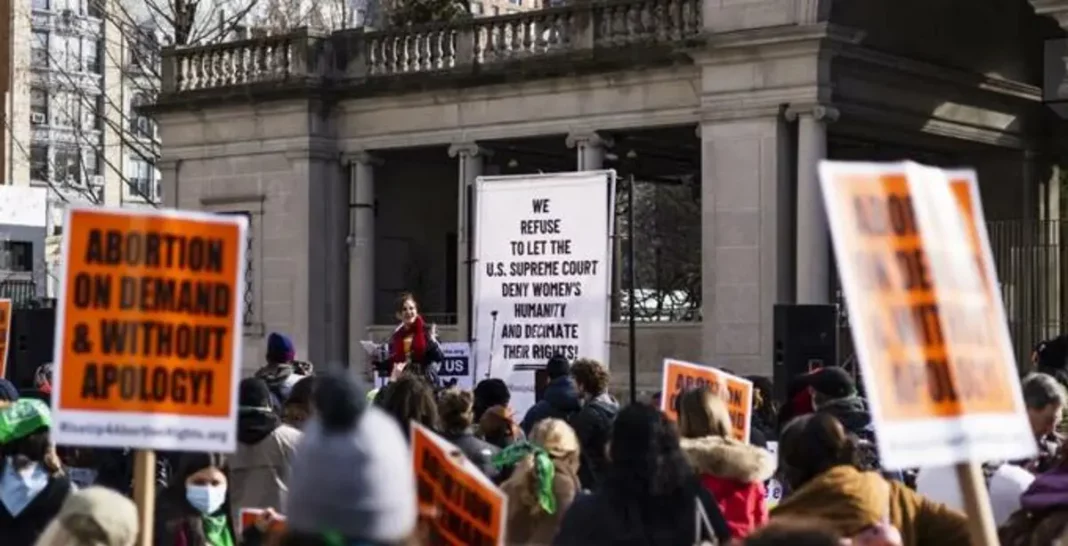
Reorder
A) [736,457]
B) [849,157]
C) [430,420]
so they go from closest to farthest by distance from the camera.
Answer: [736,457]
[430,420]
[849,157]

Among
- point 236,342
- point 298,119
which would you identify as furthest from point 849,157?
point 236,342

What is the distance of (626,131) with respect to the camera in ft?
83.3

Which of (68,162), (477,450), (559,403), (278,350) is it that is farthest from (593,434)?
(68,162)

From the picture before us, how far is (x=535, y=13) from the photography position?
84.5 ft

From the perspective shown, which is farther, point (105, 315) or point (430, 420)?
point (430, 420)

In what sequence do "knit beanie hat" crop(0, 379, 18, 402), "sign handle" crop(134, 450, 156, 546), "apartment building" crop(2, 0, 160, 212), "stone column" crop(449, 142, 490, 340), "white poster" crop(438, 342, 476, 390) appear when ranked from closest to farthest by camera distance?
"sign handle" crop(134, 450, 156, 546) < "knit beanie hat" crop(0, 379, 18, 402) < "white poster" crop(438, 342, 476, 390) < "stone column" crop(449, 142, 490, 340) < "apartment building" crop(2, 0, 160, 212)

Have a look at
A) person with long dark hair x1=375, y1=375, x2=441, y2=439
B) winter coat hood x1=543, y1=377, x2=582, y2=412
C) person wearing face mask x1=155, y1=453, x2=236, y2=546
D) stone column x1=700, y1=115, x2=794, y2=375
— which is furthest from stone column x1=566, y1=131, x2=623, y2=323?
person wearing face mask x1=155, y1=453, x2=236, y2=546

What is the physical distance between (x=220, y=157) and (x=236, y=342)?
2255 centimetres

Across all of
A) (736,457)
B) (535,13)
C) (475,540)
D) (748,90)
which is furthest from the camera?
(535,13)

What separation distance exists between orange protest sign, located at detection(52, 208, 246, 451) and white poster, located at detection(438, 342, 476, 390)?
13.4 meters

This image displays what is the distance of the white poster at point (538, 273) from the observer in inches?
683

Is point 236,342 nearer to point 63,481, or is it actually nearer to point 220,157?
point 63,481

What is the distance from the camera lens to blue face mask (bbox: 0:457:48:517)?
764 cm

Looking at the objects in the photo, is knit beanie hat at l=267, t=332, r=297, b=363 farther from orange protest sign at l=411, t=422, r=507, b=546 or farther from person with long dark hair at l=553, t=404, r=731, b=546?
person with long dark hair at l=553, t=404, r=731, b=546
